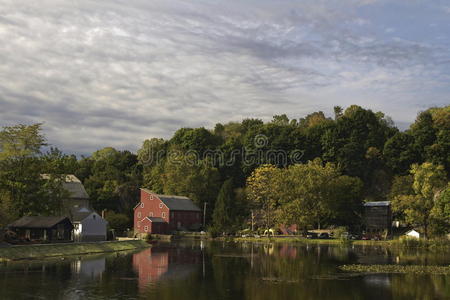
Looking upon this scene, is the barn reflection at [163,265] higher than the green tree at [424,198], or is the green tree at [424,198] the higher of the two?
the green tree at [424,198]

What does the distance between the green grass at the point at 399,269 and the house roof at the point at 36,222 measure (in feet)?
121

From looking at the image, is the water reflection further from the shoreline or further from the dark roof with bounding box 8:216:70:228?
the shoreline

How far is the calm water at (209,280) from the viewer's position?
106 ft

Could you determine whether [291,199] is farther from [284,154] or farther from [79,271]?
[79,271]

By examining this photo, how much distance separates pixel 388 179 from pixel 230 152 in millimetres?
38756

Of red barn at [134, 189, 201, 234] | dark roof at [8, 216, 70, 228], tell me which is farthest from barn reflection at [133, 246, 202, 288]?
red barn at [134, 189, 201, 234]

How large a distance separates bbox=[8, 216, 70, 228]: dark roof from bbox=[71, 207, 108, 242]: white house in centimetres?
686

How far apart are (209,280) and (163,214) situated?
68755mm

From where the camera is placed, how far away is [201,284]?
36.9m

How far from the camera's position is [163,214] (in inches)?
4198

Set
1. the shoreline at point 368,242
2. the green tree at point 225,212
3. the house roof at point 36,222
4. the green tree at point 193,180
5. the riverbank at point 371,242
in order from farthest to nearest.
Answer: the green tree at point 193,180 < the green tree at point 225,212 < the riverbank at point 371,242 < the shoreline at point 368,242 < the house roof at point 36,222

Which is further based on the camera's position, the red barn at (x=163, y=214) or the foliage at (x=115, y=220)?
the red barn at (x=163, y=214)

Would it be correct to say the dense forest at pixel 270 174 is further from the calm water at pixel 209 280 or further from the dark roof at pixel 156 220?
the calm water at pixel 209 280

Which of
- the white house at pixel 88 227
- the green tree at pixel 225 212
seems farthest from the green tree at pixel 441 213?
the white house at pixel 88 227
